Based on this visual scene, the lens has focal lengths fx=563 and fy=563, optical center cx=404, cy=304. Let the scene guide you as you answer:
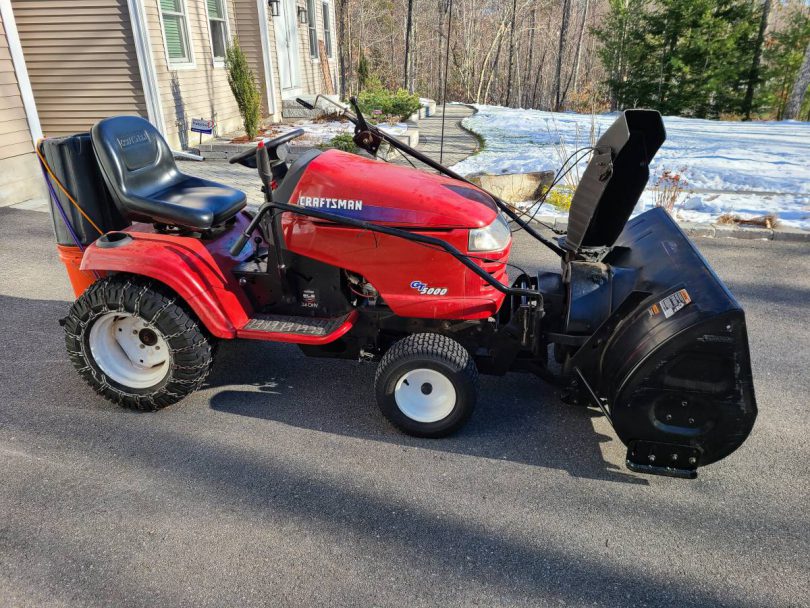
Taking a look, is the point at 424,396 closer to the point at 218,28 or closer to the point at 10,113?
the point at 10,113

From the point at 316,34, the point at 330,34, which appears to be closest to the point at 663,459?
the point at 316,34

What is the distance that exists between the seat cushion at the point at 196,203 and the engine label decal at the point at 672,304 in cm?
233

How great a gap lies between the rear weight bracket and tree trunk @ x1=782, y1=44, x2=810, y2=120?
17.0 meters

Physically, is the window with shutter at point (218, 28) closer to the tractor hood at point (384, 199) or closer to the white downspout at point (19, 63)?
the white downspout at point (19, 63)

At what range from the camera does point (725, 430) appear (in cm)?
232

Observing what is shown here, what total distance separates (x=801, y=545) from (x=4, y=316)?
4.99 metres

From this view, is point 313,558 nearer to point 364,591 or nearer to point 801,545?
point 364,591

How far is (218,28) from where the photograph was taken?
11062mm

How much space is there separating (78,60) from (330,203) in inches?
302

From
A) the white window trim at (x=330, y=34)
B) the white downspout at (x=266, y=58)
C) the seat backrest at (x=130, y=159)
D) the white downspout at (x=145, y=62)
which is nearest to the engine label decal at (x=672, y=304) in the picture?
the seat backrest at (x=130, y=159)

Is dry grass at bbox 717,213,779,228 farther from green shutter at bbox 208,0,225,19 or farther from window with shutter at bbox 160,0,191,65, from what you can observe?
green shutter at bbox 208,0,225,19

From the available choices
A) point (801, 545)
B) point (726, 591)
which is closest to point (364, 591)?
point (726, 591)

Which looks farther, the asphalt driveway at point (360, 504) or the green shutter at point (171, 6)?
the green shutter at point (171, 6)

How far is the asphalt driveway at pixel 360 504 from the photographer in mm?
2068
